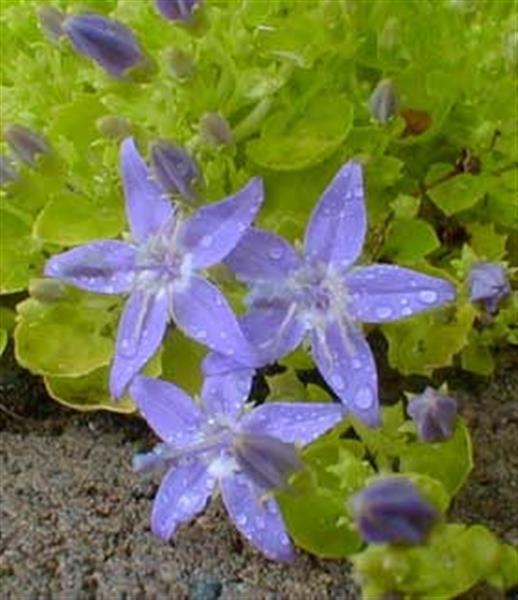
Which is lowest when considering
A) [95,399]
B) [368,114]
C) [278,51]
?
[95,399]

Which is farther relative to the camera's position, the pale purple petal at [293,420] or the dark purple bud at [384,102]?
the dark purple bud at [384,102]

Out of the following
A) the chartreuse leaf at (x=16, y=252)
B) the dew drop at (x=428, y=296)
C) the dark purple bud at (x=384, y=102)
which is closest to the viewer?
the dew drop at (x=428, y=296)

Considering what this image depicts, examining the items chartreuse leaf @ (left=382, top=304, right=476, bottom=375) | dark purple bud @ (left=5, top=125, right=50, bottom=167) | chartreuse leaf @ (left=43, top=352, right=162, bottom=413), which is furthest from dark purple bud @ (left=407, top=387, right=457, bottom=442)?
dark purple bud @ (left=5, top=125, right=50, bottom=167)

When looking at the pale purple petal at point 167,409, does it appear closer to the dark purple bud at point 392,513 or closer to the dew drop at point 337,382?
the dew drop at point 337,382

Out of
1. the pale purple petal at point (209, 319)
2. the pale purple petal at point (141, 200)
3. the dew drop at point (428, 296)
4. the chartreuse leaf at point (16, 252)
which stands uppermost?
the pale purple petal at point (141, 200)

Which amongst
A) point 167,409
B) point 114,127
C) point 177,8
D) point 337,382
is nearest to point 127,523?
point 167,409

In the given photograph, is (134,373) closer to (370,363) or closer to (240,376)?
(240,376)

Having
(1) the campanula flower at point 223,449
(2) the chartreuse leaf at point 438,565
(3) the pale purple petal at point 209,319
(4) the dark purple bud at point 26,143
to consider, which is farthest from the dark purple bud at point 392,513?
(4) the dark purple bud at point 26,143

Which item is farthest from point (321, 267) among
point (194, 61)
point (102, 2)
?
point (102, 2)
